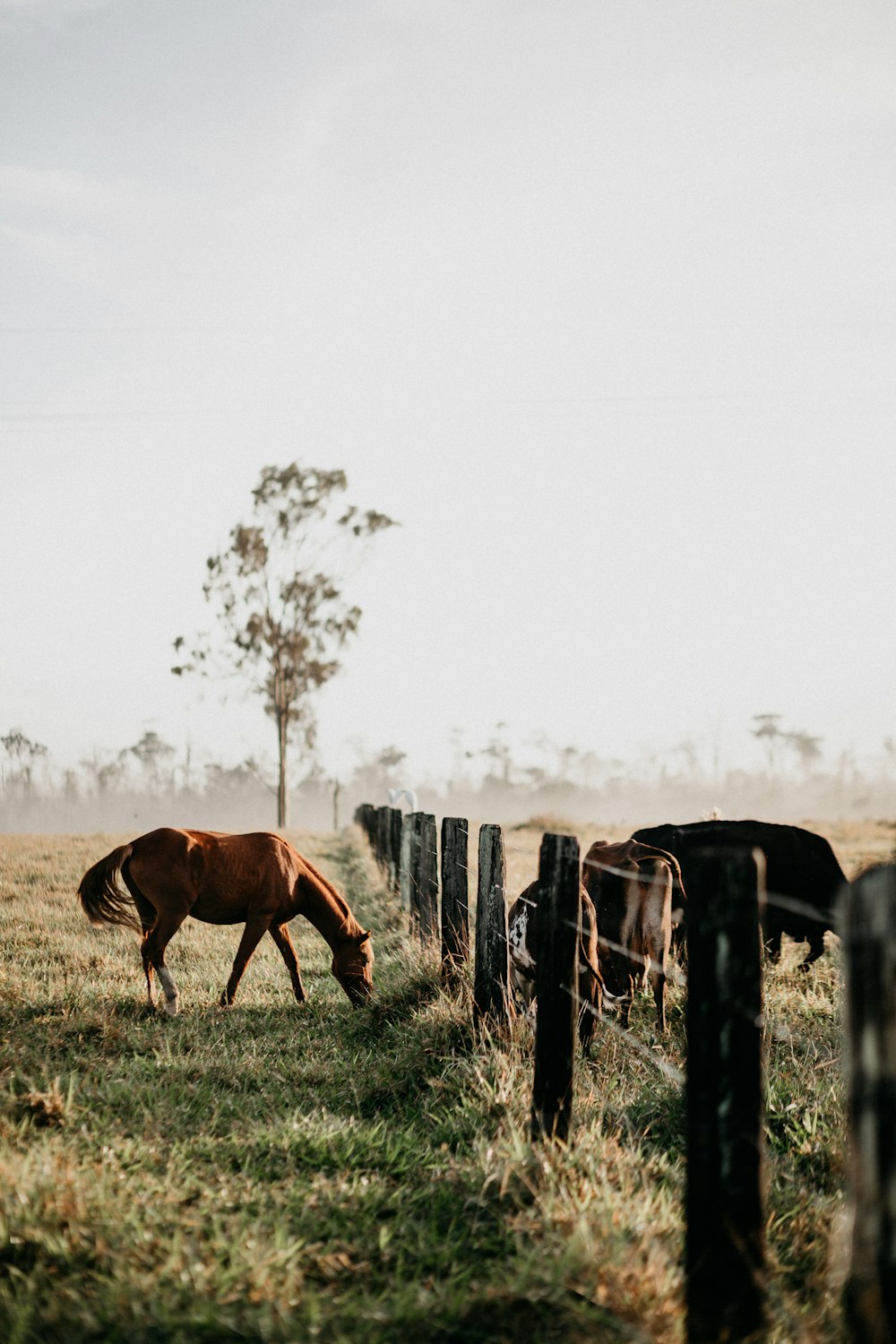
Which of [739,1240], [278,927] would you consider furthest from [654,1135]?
[278,927]

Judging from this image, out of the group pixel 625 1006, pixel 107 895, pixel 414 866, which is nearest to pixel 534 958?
pixel 625 1006

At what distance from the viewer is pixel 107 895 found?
23.3 ft

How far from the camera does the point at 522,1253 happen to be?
2779 millimetres

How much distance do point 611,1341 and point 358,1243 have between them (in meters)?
0.93

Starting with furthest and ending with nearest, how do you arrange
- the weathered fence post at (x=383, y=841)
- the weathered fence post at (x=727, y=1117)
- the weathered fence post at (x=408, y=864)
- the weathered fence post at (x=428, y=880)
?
the weathered fence post at (x=383, y=841)
the weathered fence post at (x=408, y=864)
the weathered fence post at (x=428, y=880)
the weathered fence post at (x=727, y=1117)

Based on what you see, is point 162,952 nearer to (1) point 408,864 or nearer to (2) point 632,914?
(2) point 632,914

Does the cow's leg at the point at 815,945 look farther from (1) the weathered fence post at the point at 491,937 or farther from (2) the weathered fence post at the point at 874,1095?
(2) the weathered fence post at the point at 874,1095

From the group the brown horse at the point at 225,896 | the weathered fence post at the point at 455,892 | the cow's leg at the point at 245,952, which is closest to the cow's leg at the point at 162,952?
the brown horse at the point at 225,896

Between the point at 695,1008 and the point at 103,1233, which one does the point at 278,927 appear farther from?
the point at 695,1008

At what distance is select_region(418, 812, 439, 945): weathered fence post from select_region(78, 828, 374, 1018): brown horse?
682mm

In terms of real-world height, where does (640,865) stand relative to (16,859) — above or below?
above

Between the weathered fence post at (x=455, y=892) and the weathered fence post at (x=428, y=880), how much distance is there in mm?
1002

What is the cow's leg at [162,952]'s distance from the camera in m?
6.31

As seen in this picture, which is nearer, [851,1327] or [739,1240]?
[851,1327]
